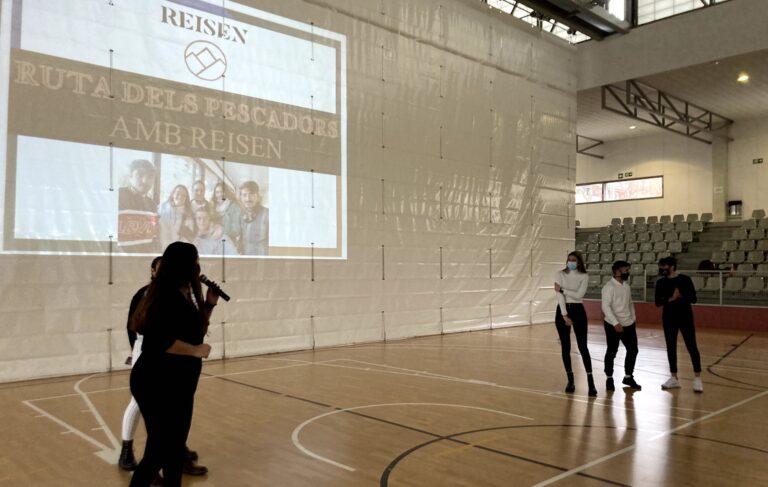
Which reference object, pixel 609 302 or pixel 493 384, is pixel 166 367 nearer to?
pixel 493 384

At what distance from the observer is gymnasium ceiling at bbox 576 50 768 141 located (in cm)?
1524

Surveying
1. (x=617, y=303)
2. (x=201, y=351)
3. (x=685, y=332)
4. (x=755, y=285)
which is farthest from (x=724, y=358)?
(x=201, y=351)

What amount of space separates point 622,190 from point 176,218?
20647mm

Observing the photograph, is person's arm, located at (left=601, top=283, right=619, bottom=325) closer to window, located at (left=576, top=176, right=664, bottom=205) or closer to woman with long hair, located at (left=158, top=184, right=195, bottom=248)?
woman with long hair, located at (left=158, top=184, right=195, bottom=248)

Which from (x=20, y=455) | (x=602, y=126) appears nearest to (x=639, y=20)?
(x=602, y=126)

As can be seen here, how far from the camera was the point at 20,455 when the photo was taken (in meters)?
4.40

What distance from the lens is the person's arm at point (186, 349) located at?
2701mm

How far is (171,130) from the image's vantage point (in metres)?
8.79

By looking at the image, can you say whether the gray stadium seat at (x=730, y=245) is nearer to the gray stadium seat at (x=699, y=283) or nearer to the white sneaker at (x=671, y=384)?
the gray stadium seat at (x=699, y=283)

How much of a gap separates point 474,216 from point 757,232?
9.67m

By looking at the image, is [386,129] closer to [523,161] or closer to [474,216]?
[474,216]

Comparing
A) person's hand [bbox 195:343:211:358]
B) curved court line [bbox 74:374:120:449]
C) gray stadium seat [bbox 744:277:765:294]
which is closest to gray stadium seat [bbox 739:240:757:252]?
gray stadium seat [bbox 744:277:765:294]

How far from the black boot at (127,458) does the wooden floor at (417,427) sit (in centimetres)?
8

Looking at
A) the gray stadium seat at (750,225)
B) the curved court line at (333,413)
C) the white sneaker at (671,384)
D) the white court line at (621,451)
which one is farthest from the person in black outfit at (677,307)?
the gray stadium seat at (750,225)
